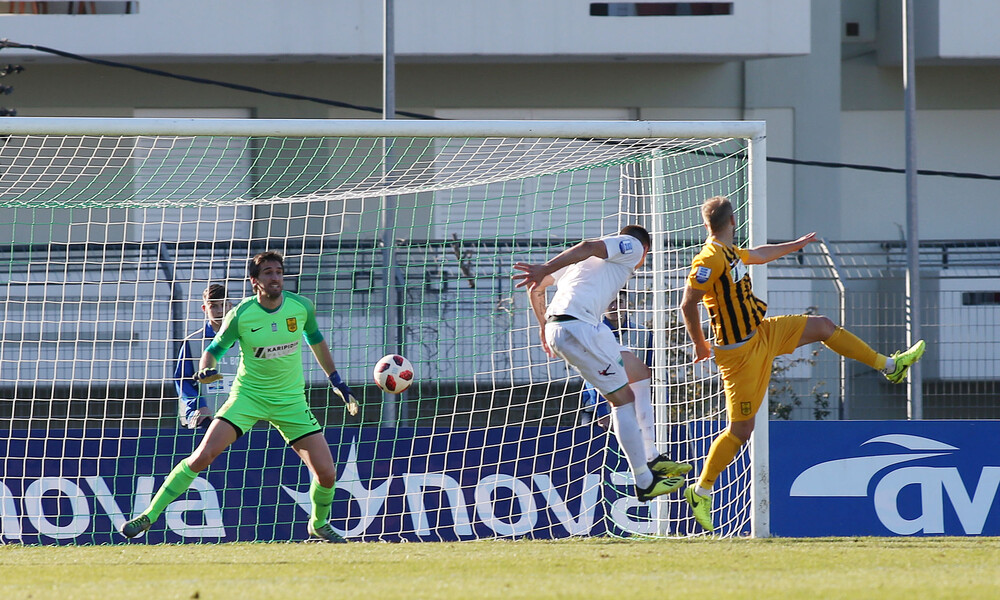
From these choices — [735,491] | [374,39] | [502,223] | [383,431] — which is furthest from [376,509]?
[374,39]

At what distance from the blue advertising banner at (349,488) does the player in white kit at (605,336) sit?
5.85 feet

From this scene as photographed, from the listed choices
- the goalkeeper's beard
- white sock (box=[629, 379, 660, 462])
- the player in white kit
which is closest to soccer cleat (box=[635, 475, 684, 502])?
the player in white kit

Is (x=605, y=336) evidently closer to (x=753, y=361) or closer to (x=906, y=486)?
(x=753, y=361)

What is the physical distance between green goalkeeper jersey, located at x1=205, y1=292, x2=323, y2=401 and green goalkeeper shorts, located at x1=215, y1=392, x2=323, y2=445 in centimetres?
3

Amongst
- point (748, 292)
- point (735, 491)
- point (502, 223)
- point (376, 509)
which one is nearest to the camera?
point (748, 292)

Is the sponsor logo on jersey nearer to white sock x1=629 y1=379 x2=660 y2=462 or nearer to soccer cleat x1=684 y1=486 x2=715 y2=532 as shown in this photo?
white sock x1=629 y1=379 x2=660 y2=462

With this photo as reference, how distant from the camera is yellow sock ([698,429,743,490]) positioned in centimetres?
727

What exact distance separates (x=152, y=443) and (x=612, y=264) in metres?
4.00

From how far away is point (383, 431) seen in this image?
922cm

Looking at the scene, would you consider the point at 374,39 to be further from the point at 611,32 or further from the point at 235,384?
the point at 235,384

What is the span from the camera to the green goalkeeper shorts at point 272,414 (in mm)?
7496

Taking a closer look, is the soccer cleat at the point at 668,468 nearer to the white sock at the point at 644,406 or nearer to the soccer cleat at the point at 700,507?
the soccer cleat at the point at 700,507

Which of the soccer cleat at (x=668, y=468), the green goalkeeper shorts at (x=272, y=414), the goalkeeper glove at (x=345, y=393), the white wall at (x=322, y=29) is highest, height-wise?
the white wall at (x=322, y=29)

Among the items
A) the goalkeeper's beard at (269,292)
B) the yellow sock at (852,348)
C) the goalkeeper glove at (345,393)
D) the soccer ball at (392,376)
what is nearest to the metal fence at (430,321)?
the soccer ball at (392,376)
